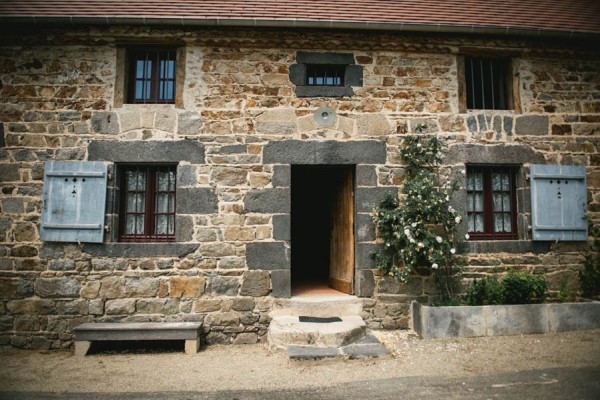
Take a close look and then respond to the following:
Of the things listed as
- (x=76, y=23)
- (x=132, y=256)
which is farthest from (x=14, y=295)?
(x=76, y=23)

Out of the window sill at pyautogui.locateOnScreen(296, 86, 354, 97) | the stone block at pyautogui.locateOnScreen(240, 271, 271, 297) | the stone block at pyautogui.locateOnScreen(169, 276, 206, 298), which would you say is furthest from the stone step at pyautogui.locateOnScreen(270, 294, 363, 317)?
the window sill at pyautogui.locateOnScreen(296, 86, 354, 97)

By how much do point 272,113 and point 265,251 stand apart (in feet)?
6.49

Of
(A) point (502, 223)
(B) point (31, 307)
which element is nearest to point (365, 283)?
(A) point (502, 223)

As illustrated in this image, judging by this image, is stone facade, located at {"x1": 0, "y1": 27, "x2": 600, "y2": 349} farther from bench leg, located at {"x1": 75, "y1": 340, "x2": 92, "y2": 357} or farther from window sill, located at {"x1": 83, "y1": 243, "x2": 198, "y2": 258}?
bench leg, located at {"x1": 75, "y1": 340, "x2": 92, "y2": 357}

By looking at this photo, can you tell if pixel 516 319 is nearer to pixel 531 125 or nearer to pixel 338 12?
pixel 531 125

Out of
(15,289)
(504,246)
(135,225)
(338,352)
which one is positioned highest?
(135,225)

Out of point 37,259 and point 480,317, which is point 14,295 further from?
point 480,317

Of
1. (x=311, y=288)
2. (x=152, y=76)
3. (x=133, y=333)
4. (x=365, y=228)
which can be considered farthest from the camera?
(x=311, y=288)

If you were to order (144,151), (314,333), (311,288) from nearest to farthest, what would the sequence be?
(314,333) < (144,151) < (311,288)

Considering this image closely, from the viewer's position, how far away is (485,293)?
5.10 metres

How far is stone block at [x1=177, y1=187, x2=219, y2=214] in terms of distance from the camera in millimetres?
5234

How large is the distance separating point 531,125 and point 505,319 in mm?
2902

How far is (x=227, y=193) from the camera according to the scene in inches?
208

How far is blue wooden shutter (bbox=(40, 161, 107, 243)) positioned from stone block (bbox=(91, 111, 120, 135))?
0.48 metres
